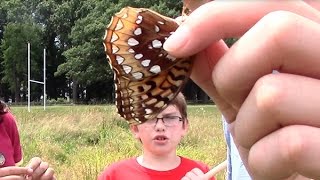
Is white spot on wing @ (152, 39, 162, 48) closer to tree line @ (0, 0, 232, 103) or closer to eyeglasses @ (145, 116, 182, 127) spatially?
eyeglasses @ (145, 116, 182, 127)

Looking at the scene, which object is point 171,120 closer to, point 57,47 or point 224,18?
point 224,18

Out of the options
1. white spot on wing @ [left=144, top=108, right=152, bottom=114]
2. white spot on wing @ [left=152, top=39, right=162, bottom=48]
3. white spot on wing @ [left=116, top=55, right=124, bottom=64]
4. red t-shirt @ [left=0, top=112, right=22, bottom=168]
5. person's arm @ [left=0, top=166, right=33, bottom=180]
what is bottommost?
person's arm @ [left=0, top=166, right=33, bottom=180]

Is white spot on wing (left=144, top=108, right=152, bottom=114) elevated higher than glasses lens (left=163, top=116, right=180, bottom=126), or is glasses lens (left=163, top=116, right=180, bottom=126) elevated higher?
white spot on wing (left=144, top=108, right=152, bottom=114)

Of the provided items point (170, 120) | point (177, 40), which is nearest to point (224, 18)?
point (177, 40)

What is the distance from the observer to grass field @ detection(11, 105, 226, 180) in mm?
→ 6375

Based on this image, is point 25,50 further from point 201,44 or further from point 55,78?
point 201,44

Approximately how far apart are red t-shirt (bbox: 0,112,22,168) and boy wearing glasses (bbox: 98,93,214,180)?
0.40 metres

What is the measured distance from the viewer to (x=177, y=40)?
59 cm

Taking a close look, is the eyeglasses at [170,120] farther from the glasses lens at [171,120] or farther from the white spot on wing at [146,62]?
the white spot on wing at [146,62]

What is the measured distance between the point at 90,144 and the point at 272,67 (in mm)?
9822

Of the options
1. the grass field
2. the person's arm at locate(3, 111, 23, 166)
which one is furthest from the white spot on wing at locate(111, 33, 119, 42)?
the grass field

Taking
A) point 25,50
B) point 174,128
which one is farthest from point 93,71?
point 174,128

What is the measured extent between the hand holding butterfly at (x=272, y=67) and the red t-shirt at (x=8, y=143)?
1999 millimetres

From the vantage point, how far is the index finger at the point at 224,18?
1.91ft
